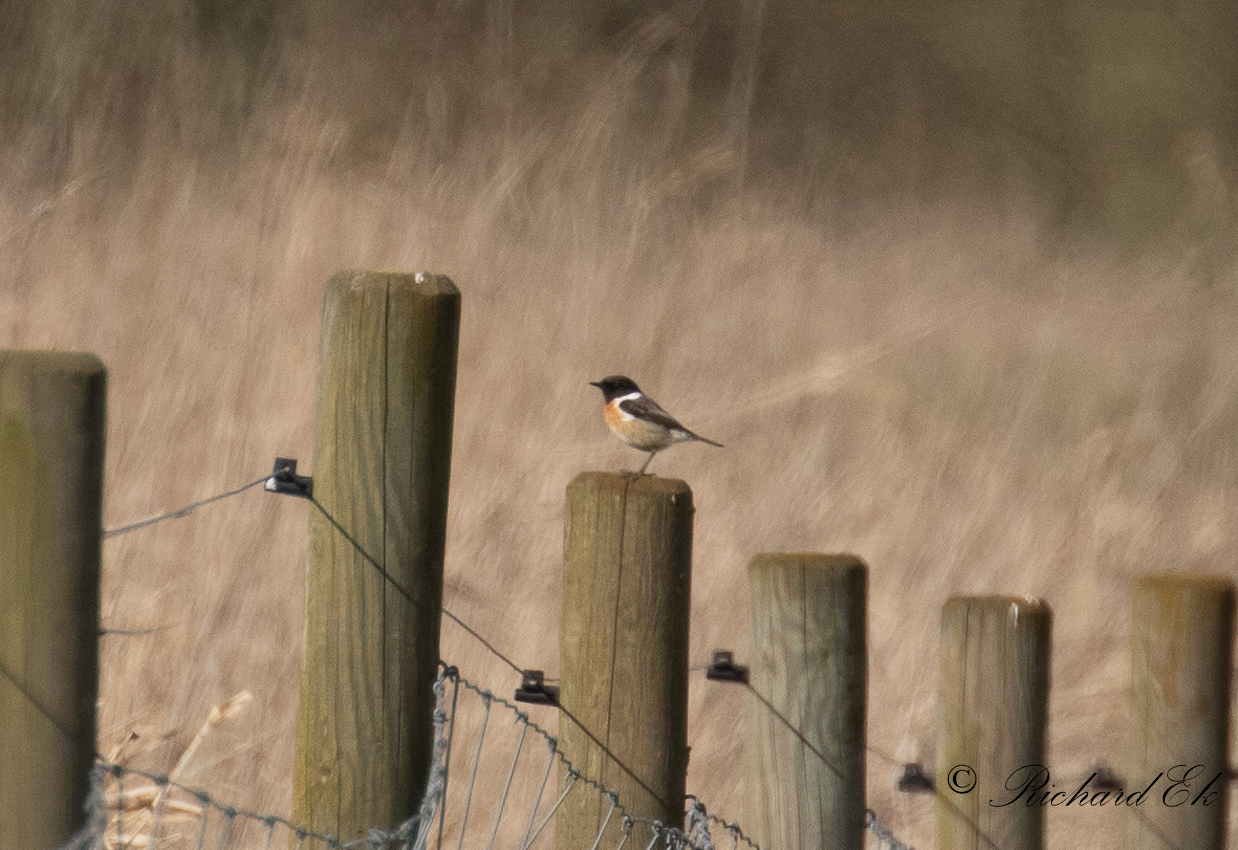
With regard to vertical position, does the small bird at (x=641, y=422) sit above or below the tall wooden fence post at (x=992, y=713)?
above

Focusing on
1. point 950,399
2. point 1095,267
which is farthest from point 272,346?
point 1095,267

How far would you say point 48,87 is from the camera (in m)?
5.07

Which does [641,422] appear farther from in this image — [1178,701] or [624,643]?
[624,643]

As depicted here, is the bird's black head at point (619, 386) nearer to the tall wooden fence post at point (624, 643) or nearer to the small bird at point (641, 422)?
the small bird at point (641, 422)

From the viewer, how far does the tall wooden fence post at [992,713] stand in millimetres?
2814

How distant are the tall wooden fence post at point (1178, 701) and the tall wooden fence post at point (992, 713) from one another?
34cm

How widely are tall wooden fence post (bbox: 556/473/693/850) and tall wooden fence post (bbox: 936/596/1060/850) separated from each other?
82 cm

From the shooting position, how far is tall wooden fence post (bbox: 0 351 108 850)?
1523 millimetres

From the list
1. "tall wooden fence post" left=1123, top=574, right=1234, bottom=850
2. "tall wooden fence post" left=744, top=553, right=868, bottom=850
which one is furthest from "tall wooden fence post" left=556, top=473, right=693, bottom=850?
"tall wooden fence post" left=1123, top=574, right=1234, bottom=850

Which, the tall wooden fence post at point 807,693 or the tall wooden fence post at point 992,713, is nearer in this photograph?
the tall wooden fence post at point 807,693

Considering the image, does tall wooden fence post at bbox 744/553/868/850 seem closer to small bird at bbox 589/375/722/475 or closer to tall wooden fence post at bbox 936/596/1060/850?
tall wooden fence post at bbox 936/596/1060/850

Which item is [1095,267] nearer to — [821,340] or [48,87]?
[821,340]

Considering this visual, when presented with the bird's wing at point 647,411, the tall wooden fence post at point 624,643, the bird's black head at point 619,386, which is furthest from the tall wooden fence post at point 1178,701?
the bird's black head at point 619,386

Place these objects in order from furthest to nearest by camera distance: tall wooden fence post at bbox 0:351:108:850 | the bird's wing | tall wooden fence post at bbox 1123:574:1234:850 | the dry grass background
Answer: the dry grass background
the bird's wing
tall wooden fence post at bbox 1123:574:1234:850
tall wooden fence post at bbox 0:351:108:850
